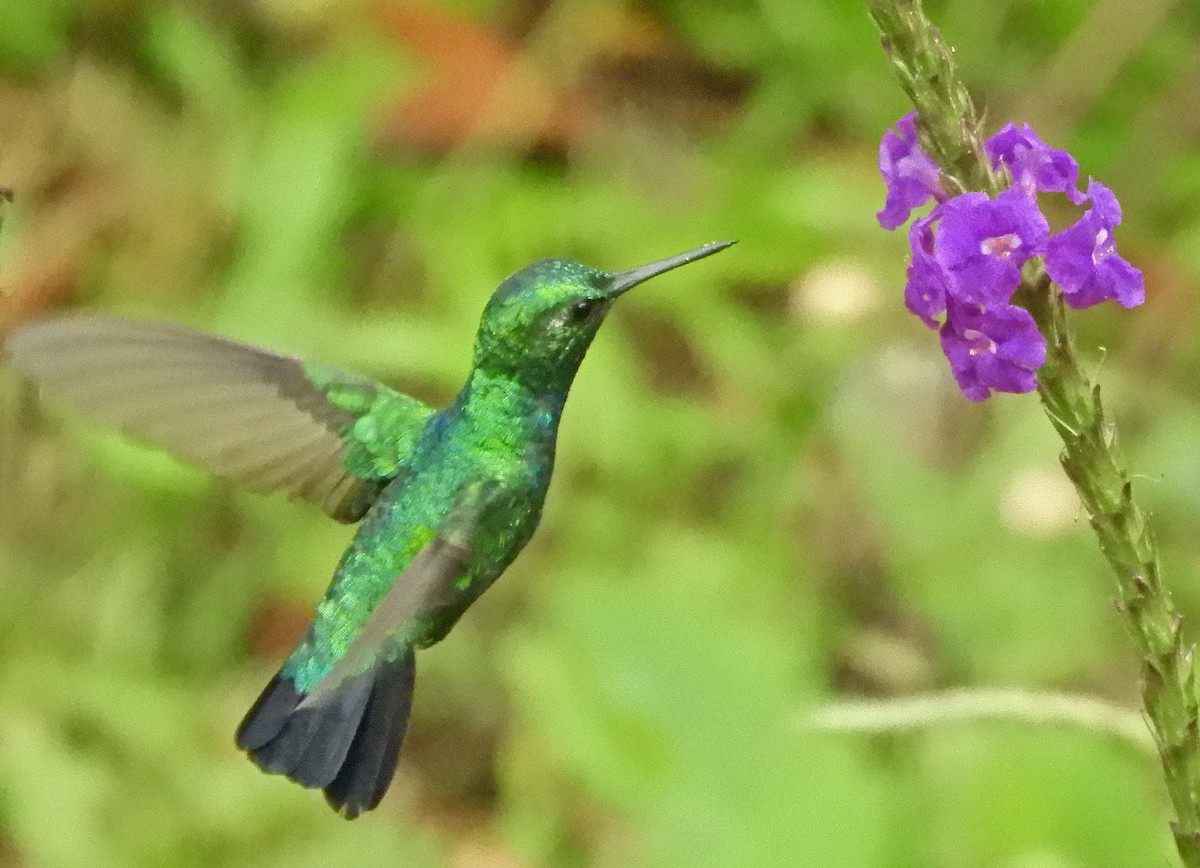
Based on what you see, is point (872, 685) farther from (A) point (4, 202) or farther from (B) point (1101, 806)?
(A) point (4, 202)

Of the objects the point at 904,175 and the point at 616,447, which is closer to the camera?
the point at 904,175

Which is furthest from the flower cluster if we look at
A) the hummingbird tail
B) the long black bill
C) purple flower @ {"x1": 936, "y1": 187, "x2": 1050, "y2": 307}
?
the hummingbird tail

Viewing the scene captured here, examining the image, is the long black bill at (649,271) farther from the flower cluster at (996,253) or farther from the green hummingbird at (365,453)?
the flower cluster at (996,253)

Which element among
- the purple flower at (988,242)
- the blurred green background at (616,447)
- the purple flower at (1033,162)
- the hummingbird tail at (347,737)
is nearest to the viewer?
the purple flower at (988,242)

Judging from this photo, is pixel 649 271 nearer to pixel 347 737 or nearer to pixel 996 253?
pixel 996 253

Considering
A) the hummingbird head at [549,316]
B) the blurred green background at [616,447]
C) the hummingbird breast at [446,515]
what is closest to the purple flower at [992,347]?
the hummingbird head at [549,316]

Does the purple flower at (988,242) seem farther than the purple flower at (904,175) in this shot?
No

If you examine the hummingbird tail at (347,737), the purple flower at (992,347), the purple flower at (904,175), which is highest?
the purple flower at (904,175)

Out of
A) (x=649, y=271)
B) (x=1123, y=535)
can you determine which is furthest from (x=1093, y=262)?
(x=649, y=271)

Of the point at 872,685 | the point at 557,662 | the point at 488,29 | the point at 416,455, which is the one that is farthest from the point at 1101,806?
the point at 488,29
